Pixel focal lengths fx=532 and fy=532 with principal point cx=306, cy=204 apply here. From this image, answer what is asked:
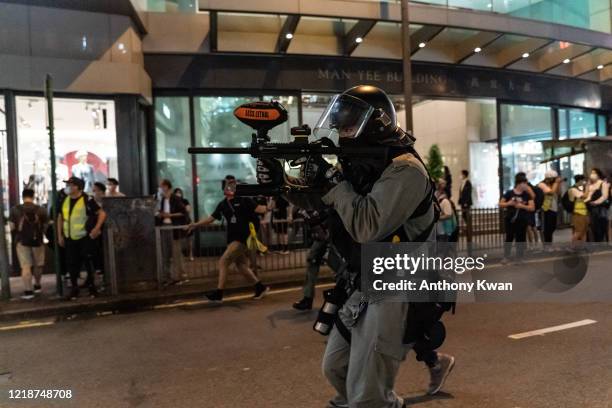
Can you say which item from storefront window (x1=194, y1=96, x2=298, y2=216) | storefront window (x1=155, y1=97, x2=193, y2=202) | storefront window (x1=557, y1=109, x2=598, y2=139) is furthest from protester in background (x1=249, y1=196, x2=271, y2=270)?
storefront window (x1=557, y1=109, x2=598, y2=139)

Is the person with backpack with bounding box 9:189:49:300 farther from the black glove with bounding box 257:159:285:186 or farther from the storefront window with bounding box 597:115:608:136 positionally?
the storefront window with bounding box 597:115:608:136

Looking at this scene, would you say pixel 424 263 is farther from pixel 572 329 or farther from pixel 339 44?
pixel 339 44

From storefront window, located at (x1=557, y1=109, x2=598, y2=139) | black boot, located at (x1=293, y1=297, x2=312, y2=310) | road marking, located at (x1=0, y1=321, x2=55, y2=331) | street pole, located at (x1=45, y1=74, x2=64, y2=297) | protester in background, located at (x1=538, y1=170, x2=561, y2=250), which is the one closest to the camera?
road marking, located at (x1=0, y1=321, x2=55, y2=331)

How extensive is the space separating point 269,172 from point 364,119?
50 centimetres

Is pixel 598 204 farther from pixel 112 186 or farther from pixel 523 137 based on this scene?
pixel 112 186

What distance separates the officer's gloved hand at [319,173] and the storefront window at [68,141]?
9527mm

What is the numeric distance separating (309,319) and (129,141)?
6634 mm

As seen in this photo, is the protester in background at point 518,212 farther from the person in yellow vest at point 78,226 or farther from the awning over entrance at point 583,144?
the person in yellow vest at point 78,226

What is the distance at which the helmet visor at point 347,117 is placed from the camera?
7.93ft

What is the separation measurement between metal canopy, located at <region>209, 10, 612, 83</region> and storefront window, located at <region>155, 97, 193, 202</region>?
1.65 meters

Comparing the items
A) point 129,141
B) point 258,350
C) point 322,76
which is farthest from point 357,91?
point 322,76

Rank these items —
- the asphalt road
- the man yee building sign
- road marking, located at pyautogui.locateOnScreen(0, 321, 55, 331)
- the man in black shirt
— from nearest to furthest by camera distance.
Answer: the asphalt road → road marking, located at pyautogui.locateOnScreen(0, 321, 55, 331) → the man in black shirt → the man yee building sign

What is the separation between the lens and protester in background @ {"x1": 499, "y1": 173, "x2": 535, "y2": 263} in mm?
10211

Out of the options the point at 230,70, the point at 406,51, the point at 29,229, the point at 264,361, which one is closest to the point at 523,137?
the point at 406,51
